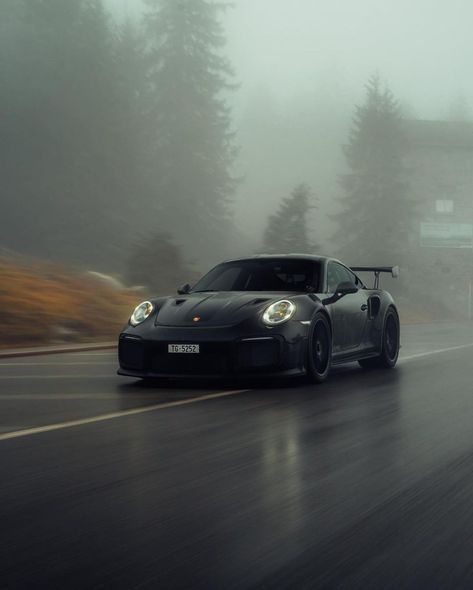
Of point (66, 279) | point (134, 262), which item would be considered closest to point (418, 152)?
point (134, 262)

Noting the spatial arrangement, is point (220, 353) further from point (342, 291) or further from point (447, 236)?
point (447, 236)

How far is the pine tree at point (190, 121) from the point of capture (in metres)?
52.5

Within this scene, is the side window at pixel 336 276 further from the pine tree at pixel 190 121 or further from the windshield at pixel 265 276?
the pine tree at pixel 190 121

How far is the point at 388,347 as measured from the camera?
1243 cm

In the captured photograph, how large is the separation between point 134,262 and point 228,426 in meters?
25.8

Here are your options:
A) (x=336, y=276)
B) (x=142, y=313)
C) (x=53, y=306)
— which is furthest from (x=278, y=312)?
(x=53, y=306)

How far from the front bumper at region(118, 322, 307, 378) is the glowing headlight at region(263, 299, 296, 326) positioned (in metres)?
0.09

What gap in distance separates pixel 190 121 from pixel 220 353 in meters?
46.4

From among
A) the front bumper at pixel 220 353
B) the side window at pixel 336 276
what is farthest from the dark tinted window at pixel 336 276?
the front bumper at pixel 220 353

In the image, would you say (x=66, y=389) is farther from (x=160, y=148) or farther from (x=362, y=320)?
(x=160, y=148)

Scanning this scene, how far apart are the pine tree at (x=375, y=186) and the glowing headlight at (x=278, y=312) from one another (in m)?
53.1

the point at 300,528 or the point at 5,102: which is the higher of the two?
the point at 5,102

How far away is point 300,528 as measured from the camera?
4121mm

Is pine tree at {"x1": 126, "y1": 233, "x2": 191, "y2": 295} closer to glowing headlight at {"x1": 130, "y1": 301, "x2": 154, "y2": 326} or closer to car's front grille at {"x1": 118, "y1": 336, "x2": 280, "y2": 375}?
glowing headlight at {"x1": 130, "y1": 301, "x2": 154, "y2": 326}
